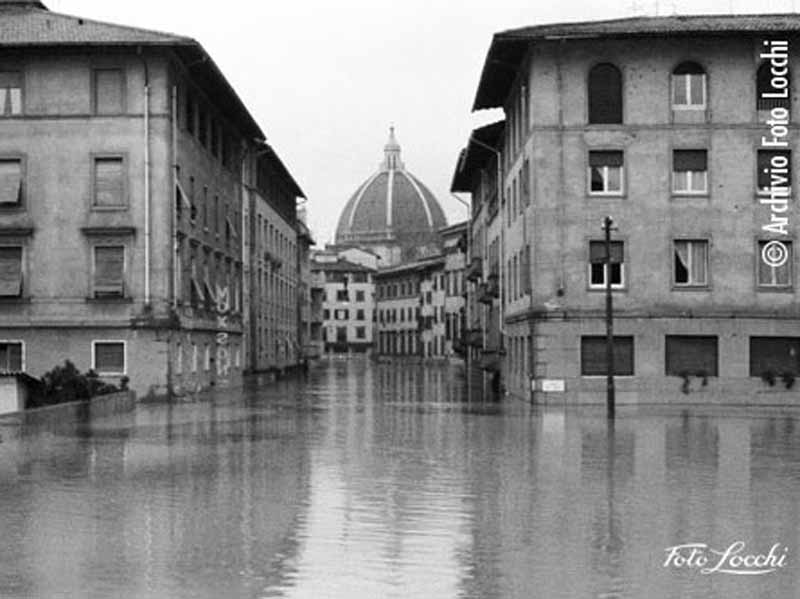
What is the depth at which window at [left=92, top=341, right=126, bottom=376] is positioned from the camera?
4619 cm

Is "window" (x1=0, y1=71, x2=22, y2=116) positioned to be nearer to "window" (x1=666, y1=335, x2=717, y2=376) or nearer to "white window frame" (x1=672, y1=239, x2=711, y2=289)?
"white window frame" (x1=672, y1=239, x2=711, y2=289)

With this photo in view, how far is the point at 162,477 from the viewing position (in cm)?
2164

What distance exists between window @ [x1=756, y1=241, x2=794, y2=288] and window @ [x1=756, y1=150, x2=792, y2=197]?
1671mm

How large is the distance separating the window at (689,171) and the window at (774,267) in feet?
8.73

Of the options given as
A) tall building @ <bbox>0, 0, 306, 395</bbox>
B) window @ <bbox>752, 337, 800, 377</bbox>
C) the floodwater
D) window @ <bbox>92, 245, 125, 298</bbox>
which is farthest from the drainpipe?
window @ <bbox>752, 337, 800, 377</bbox>

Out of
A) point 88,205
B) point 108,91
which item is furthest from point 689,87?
point 88,205

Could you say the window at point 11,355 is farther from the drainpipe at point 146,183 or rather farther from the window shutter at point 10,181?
the window shutter at point 10,181

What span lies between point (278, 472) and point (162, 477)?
1934mm

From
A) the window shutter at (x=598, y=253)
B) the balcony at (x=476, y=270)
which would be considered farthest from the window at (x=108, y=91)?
the balcony at (x=476, y=270)

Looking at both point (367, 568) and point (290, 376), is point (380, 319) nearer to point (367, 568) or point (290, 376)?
point (290, 376)

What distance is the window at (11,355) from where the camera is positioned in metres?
46.0
